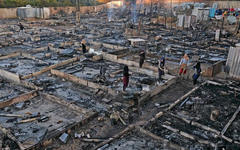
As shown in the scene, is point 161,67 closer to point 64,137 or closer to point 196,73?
point 196,73

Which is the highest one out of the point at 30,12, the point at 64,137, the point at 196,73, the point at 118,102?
the point at 30,12

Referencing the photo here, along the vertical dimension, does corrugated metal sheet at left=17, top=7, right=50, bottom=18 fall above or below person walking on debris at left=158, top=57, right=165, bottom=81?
above

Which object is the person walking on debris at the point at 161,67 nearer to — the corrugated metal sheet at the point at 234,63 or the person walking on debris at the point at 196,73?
the person walking on debris at the point at 196,73

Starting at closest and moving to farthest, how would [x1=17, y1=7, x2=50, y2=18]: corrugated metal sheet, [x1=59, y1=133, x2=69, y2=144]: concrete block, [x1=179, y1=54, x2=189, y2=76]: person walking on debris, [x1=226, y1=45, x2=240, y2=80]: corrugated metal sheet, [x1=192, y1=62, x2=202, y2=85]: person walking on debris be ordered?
[x1=59, y1=133, x2=69, y2=144]: concrete block < [x1=192, y1=62, x2=202, y2=85]: person walking on debris < [x1=179, y1=54, x2=189, y2=76]: person walking on debris < [x1=226, y1=45, x2=240, y2=80]: corrugated metal sheet < [x1=17, y1=7, x2=50, y2=18]: corrugated metal sheet

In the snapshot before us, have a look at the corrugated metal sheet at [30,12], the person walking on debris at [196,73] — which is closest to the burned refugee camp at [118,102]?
the person walking on debris at [196,73]

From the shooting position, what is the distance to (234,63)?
10523 mm

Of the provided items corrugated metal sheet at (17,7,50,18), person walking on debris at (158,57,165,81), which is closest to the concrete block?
person walking on debris at (158,57,165,81)

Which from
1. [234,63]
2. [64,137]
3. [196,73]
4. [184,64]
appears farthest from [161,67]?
[64,137]

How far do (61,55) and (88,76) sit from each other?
4347 mm

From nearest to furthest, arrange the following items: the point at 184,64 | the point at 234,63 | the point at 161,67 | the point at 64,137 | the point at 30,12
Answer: the point at 64,137 < the point at 184,64 < the point at 161,67 < the point at 234,63 < the point at 30,12

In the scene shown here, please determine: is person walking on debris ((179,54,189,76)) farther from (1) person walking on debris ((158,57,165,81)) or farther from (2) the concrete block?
(2) the concrete block

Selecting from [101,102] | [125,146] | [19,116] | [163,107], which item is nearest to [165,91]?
[163,107]

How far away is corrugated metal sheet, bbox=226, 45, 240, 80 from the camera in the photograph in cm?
1037

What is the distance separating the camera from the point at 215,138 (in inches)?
244
